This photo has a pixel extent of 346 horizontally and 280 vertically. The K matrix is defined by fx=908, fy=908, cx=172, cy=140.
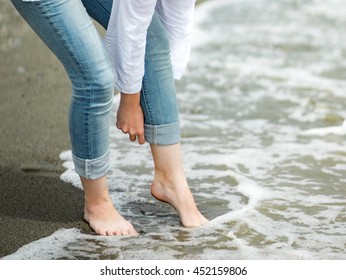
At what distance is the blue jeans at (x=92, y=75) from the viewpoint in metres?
3.56

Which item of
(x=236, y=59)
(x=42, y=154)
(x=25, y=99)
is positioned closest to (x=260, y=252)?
(x=42, y=154)

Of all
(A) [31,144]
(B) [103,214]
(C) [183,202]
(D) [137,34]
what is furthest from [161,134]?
(A) [31,144]

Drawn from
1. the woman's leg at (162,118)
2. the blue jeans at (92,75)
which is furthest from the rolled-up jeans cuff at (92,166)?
the woman's leg at (162,118)

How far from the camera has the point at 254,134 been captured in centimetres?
570

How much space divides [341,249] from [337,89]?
3.26m

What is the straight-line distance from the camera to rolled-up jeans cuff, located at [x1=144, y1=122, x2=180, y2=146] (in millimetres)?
4016

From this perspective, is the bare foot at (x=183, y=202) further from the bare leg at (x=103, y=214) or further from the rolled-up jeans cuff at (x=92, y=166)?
the rolled-up jeans cuff at (x=92, y=166)

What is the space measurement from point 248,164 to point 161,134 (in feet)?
3.89

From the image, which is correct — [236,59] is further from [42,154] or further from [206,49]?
[42,154]

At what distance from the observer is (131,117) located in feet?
12.9

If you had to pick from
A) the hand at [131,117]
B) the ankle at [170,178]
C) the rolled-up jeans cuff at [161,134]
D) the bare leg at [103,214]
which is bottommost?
the bare leg at [103,214]

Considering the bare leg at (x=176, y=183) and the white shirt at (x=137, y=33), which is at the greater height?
the white shirt at (x=137, y=33)

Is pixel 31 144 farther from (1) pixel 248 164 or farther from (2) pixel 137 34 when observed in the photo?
(2) pixel 137 34

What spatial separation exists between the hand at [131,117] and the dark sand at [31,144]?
1.59 ft
